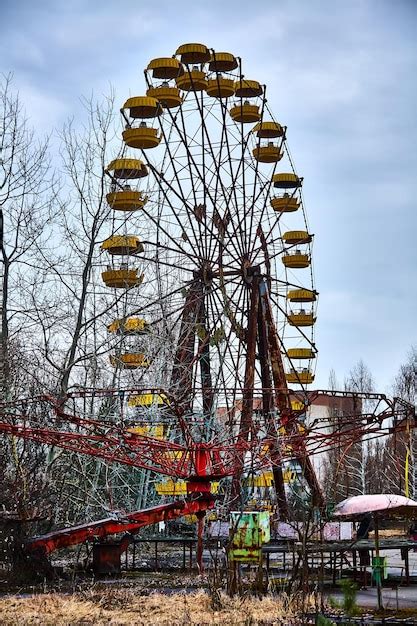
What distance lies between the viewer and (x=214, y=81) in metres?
37.6

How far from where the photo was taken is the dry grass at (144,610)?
1380 cm

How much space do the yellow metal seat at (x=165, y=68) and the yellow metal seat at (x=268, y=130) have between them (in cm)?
492

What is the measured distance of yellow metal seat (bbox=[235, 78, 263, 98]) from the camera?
38438mm

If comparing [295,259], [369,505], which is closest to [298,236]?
[295,259]

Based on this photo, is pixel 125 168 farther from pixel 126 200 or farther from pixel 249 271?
pixel 249 271

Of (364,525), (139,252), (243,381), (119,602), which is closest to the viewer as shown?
(119,602)

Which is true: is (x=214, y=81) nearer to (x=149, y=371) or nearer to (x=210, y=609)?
(x=149, y=371)

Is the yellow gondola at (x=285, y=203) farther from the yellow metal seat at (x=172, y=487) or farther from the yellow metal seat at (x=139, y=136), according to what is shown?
the yellow metal seat at (x=172, y=487)

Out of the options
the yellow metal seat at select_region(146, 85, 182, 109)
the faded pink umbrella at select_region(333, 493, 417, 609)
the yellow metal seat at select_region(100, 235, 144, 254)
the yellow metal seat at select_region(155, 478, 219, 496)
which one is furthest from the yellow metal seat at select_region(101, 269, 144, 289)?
the faded pink umbrella at select_region(333, 493, 417, 609)

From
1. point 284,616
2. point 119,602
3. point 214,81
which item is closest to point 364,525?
point 119,602

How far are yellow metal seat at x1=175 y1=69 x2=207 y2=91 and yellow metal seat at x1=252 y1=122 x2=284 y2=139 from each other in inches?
149

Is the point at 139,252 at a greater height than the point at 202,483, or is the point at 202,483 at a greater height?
the point at 139,252

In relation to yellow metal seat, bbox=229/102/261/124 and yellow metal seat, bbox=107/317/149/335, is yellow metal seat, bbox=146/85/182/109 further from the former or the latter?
yellow metal seat, bbox=107/317/149/335

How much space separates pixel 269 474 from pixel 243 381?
5.10 meters
